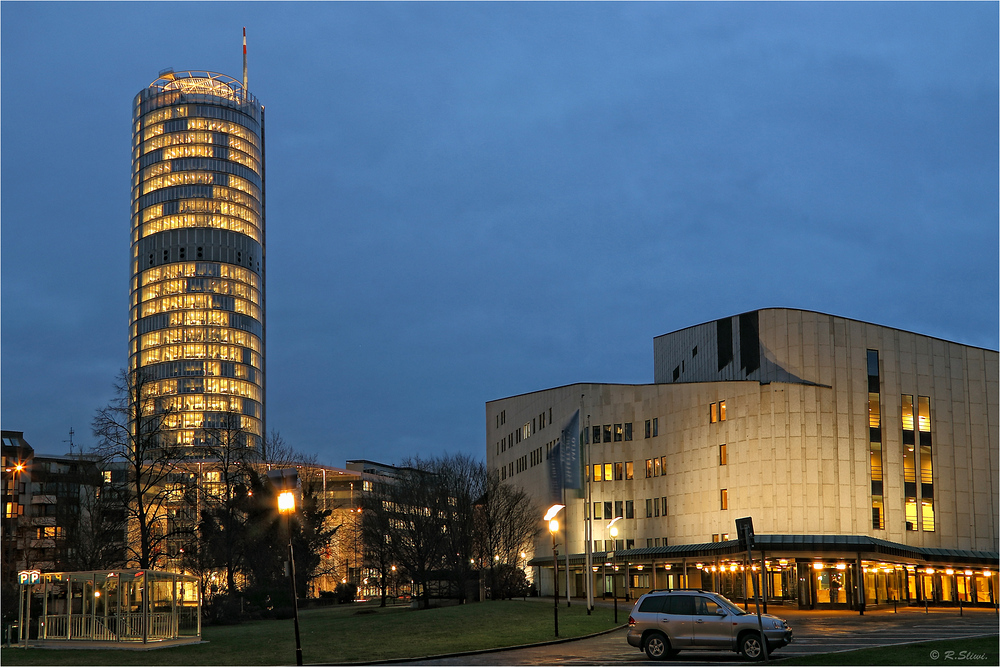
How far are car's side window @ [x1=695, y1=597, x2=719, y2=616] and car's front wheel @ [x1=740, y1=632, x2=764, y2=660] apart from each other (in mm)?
1168

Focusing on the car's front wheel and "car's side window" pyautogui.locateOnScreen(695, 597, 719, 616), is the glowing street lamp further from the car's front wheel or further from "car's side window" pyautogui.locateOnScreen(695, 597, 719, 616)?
the car's front wheel

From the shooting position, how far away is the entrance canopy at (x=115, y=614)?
38.9m

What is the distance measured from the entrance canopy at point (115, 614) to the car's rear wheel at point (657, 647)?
19.1m

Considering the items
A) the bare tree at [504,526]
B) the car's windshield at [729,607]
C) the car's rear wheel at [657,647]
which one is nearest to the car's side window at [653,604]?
the car's rear wheel at [657,647]

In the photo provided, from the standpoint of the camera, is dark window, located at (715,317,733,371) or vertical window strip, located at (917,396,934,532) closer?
vertical window strip, located at (917,396,934,532)

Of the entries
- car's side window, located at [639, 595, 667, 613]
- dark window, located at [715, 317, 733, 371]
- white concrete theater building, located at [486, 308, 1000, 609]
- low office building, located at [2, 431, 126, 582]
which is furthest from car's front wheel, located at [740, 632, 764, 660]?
low office building, located at [2, 431, 126, 582]

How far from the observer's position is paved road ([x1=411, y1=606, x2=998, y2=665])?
30.2 meters

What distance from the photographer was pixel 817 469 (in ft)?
242

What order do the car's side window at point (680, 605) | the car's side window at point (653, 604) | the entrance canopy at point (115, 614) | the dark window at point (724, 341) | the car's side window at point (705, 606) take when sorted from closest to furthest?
the car's side window at point (705, 606) → the car's side window at point (680, 605) → the car's side window at point (653, 604) → the entrance canopy at point (115, 614) → the dark window at point (724, 341)

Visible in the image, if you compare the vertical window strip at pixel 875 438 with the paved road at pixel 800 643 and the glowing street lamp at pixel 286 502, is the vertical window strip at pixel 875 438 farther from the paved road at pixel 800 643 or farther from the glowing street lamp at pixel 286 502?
the glowing street lamp at pixel 286 502

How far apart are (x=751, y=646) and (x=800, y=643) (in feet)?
21.3

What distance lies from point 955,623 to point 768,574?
955 inches

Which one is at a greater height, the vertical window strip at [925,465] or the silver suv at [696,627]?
the vertical window strip at [925,465]

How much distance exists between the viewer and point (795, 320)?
7775cm
